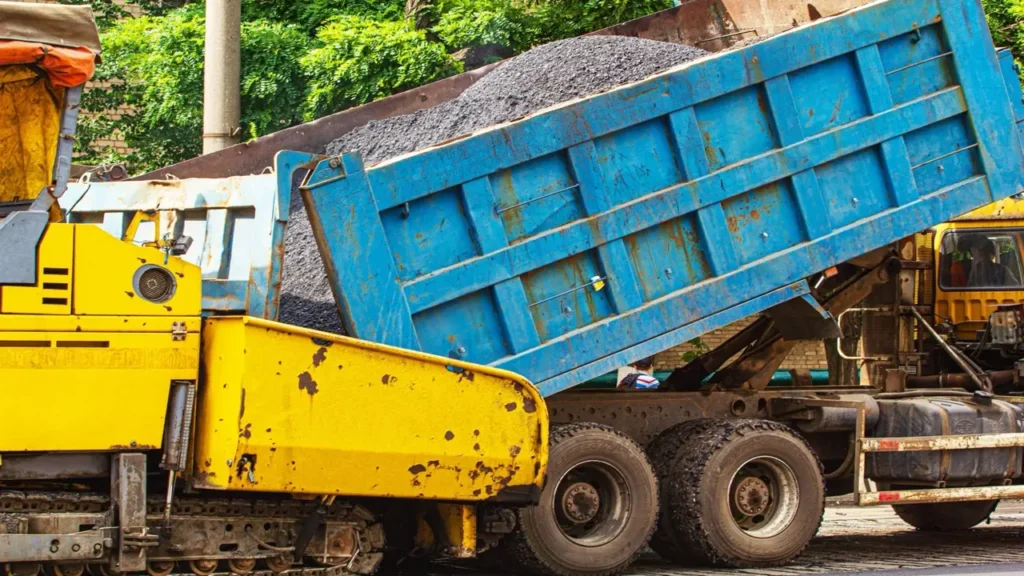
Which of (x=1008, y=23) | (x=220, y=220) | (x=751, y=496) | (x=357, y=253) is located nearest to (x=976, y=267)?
(x=751, y=496)

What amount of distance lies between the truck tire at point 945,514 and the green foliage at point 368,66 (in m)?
5.34

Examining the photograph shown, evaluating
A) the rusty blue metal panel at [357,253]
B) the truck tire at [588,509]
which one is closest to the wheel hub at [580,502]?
the truck tire at [588,509]

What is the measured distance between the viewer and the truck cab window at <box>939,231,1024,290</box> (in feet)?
34.9

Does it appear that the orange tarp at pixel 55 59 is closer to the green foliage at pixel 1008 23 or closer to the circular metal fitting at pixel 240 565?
the circular metal fitting at pixel 240 565

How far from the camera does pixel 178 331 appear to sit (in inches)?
237

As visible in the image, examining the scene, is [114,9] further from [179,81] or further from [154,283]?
[154,283]

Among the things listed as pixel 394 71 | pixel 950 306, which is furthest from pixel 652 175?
pixel 394 71

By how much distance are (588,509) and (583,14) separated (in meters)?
6.66

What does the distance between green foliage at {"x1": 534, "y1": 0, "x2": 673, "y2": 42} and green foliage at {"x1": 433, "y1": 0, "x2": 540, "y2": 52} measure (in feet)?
0.40

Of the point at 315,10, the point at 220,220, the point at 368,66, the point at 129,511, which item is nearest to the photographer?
the point at 129,511

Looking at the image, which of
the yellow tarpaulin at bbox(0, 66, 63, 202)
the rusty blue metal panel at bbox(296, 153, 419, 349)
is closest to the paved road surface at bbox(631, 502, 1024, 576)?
the rusty blue metal panel at bbox(296, 153, 419, 349)

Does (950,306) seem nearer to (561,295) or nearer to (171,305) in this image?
(561,295)

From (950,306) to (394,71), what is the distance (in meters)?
5.10

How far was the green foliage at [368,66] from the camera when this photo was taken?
1229 centimetres
